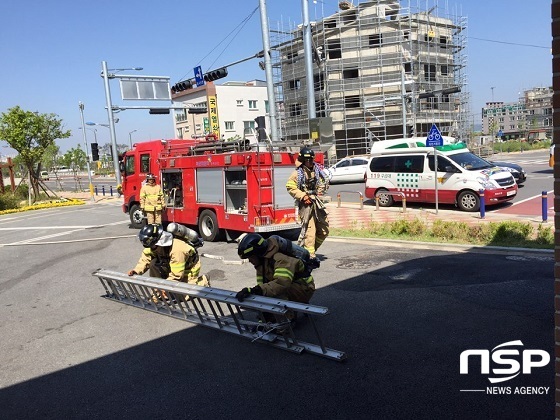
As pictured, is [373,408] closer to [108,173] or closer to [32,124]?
[32,124]

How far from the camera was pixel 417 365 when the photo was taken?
4.07 meters

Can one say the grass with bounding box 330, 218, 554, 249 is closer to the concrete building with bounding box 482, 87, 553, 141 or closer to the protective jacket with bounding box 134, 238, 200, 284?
the protective jacket with bounding box 134, 238, 200, 284

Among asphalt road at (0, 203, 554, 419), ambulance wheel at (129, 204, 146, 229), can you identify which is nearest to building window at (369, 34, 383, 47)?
ambulance wheel at (129, 204, 146, 229)

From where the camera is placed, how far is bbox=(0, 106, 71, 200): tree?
27.8 m

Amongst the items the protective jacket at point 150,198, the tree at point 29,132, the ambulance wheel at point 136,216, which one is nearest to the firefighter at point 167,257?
the protective jacket at point 150,198

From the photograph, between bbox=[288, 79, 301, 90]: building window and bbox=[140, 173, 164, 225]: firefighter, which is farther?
bbox=[288, 79, 301, 90]: building window

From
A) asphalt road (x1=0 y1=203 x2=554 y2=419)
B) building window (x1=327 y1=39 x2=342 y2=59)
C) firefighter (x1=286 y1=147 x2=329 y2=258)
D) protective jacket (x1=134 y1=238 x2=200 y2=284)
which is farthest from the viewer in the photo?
building window (x1=327 y1=39 x2=342 y2=59)

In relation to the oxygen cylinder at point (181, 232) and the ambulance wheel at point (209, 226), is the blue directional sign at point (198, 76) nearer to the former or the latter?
the ambulance wheel at point (209, 226)

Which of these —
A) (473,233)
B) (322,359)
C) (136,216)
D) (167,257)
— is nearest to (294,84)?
(136,216)

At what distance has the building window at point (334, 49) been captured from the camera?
4082 centimetres

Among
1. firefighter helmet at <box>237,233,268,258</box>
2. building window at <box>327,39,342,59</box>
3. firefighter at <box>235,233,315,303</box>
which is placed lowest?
firefighter at <box>235,233,315,303</box>

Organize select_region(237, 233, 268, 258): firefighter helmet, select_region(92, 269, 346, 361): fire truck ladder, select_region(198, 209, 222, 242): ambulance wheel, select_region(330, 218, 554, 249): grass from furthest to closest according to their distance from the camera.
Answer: select_region(198, 209, 222, 242): ambulance wheel, select_region(330, 218, 554, 249): grass, select_region(237, 233, 268, 258): firefighter helmet, select_region(92, 269, 346, 361): fire truck ladder

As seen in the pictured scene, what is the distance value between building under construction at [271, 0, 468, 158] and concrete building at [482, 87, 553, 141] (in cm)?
6374

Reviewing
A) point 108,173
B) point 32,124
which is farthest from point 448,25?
point 108,173
